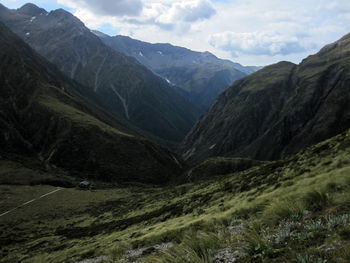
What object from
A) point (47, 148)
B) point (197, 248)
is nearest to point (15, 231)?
point (197, 248)

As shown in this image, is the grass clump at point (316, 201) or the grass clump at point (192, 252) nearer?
the grass clump at point (192, 252)

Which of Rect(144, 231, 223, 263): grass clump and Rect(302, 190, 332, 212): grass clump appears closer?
Rect(144, 231, 223, 263): grass clump

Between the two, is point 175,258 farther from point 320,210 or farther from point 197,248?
point 320,210

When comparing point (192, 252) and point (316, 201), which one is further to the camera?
point (316, 201)

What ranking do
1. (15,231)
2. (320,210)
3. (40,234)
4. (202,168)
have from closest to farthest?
(320,210), (40,234), (15,231), (202,168)

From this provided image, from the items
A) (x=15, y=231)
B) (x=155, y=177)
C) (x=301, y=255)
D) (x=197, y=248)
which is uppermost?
(x=301, y=255)

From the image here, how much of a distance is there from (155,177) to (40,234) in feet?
374

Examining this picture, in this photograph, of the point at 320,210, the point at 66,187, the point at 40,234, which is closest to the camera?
the point at 320,210

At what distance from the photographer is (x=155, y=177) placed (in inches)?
7318

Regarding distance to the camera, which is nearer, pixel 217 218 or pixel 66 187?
pixel 217 218

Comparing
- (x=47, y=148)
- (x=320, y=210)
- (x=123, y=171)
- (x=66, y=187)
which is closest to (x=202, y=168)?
(x=123, y=171)

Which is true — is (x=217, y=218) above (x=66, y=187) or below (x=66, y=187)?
above

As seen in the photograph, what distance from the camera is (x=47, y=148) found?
19225 centimetres

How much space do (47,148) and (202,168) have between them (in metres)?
91.3
